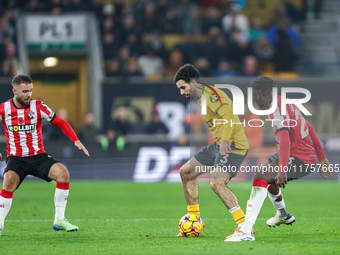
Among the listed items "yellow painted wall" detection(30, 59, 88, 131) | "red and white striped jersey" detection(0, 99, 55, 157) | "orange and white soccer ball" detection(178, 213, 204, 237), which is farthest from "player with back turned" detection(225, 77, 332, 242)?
"yellow painted wall" detection(30, 59, 88, 131)

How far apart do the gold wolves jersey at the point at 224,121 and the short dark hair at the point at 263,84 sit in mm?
436

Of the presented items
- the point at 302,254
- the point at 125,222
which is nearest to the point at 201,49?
the point at 125,222

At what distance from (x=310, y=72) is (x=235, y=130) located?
14.3 metres

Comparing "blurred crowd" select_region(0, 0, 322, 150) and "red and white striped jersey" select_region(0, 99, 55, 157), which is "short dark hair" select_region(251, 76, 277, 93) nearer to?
"red and white striped jersey" select_region(0, 99, 55, 157)

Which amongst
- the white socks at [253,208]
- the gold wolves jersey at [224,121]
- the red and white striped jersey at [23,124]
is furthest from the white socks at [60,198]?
the white socks at [253,208]

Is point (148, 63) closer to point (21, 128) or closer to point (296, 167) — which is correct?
point (21, 128)

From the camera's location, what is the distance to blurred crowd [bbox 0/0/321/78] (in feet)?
59.2

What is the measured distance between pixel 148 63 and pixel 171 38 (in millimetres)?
1917

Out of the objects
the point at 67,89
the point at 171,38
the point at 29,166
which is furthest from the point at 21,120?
the point at 171,38

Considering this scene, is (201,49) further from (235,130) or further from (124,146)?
(235,130)

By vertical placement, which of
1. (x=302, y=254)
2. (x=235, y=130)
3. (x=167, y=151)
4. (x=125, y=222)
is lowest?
(x=167, y=151)

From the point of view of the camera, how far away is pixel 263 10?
73.5ft

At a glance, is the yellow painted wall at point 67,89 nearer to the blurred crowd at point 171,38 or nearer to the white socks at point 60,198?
the blurred crowd at point 171,38

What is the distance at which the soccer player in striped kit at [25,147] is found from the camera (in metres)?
7.25
